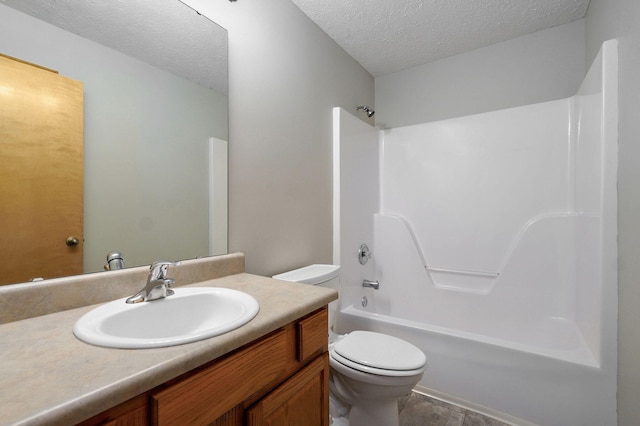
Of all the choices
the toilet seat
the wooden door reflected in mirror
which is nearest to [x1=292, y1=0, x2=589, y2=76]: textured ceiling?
the wooden door reflected in mirror

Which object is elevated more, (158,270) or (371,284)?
(158,270)

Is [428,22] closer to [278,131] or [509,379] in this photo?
[278,131]

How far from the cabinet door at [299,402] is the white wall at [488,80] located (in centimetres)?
224

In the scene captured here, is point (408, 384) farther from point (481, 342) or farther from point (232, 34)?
point (232, 34)

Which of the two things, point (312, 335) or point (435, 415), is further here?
point (435, 415)

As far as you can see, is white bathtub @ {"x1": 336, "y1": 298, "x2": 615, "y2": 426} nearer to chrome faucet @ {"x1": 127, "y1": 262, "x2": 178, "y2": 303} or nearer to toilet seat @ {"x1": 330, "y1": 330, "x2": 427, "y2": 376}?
toilet seat @ {"x1": 330, "y1": 330, "x2": 427, "y2": 376}

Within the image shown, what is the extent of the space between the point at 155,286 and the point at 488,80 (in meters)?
2.57

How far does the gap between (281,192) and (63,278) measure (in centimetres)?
99

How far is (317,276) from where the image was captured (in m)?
1.48

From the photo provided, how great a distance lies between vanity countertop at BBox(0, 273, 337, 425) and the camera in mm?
418

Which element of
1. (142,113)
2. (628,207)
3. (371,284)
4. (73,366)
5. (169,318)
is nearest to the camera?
(73,366)

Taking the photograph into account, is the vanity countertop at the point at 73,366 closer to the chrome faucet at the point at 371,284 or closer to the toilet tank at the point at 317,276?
the toilet tank at the point at 317,276

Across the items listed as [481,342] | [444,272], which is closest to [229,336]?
[481,342]

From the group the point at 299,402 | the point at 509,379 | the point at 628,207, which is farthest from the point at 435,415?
the point at 628,207
